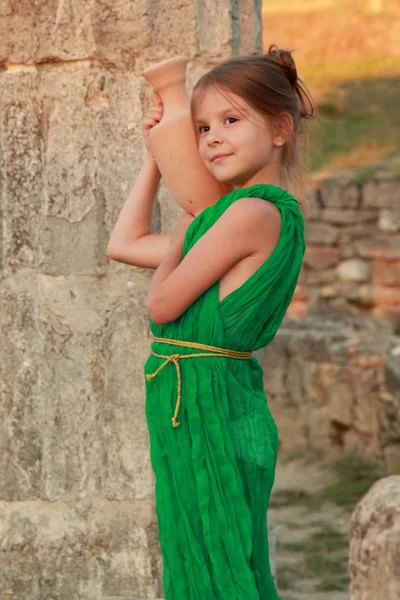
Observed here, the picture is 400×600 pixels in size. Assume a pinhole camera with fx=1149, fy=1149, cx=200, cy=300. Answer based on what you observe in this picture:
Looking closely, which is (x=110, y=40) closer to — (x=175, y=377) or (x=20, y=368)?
(x=20, y=368)

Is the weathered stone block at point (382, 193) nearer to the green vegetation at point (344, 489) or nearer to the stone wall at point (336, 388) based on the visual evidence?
the stone wall at point (336, 388)

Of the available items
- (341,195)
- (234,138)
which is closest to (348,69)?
(341,195)

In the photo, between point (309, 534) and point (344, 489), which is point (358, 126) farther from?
point (309, 534)

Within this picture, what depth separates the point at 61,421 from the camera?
11.1ft

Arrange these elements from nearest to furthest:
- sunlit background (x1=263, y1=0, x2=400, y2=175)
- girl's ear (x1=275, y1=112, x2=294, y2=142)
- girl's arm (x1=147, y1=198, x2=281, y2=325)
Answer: girl's arm (x1=147, y1=198, x2=281, y2=325)
girl's ear (x1=275, y1=112, x2=294, y2=142)
sunlit background (x1=263, y1=0, x2=400, y2=175)

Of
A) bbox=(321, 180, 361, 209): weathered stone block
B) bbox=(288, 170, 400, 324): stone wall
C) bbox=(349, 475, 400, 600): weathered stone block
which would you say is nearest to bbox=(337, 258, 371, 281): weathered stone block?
bbox=(288, 170, 400, 324): stone wall

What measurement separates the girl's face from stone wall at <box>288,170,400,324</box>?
29.7ft

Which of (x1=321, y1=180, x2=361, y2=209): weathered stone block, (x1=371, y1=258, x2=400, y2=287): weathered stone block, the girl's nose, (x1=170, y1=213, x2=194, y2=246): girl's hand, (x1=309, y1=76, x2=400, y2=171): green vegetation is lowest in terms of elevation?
(x1=170, y1=213, x2=194, y2=246): girl's hand

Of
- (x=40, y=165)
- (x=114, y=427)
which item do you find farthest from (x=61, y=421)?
(x=40, y=165)

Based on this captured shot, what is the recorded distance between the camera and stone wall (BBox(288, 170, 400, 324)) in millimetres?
11461

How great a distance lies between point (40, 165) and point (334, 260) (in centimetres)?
844

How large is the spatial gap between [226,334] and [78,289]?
39.8 inches

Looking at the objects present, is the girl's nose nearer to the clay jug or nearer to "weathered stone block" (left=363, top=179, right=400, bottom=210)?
the clay jug

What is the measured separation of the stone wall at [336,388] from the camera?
7586mm
